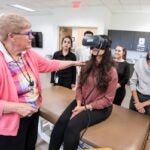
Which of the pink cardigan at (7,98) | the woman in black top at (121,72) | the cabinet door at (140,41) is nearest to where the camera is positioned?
the pink cardigan at (7,98)

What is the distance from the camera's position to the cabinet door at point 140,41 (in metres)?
5.49

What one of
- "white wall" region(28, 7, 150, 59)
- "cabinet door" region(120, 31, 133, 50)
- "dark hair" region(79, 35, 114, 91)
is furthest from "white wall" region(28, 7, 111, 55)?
"dark hair" region(79, 35, 114, 91)

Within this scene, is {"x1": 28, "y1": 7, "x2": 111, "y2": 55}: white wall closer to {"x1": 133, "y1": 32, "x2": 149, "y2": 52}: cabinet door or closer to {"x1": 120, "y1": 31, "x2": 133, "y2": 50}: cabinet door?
{"x1": 120, "y1": 31, "x2": 133, "y2": 50}: cabinet door

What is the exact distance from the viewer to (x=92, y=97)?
1655mm

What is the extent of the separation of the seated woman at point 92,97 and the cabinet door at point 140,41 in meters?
4.31

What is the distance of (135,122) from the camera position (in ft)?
5.68

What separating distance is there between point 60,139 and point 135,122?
2.41ft

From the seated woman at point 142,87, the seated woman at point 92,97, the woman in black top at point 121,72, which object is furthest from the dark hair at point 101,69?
the woman in black top at point 121,72

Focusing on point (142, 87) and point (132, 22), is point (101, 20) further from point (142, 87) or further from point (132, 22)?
point (142, 87)

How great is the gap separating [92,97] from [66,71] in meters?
1.09

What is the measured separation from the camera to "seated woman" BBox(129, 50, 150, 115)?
1.96 metres

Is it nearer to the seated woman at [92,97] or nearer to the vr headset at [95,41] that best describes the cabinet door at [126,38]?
the seated woman at [92,97]

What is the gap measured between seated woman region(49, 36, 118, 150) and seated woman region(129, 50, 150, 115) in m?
0.47

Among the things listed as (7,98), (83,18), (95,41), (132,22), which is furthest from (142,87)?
(132,22)
